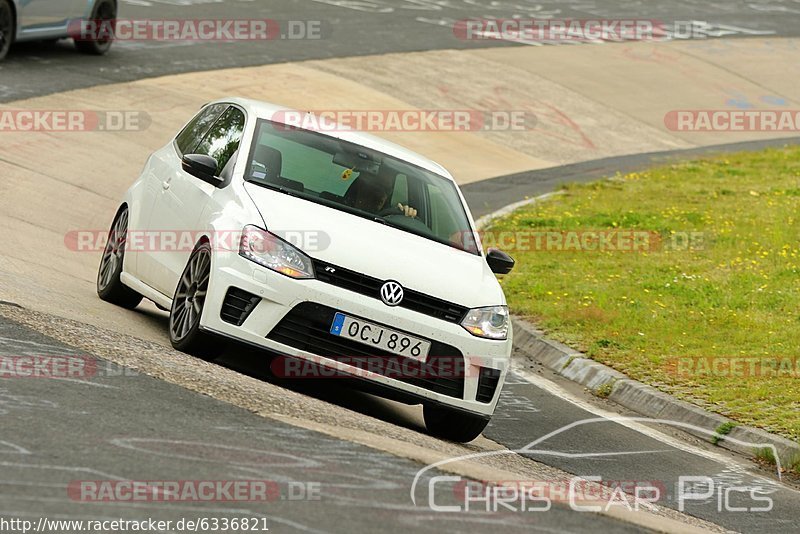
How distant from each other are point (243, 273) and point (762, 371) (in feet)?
16.7

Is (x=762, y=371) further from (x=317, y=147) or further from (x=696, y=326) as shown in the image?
(x=317, y=147)

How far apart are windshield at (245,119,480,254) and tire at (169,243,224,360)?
74cm

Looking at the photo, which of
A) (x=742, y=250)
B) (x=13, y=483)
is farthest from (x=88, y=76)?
(x=13, y=483)

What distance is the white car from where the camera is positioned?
8.00 meters

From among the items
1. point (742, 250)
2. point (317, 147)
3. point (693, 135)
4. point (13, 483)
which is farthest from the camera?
point (693, 135)

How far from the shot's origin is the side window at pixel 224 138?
9453mm

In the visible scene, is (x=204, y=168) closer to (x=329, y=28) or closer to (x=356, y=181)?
(x=356, y=181)

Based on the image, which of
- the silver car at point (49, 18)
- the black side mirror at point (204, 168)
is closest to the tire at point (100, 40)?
the silver car at point (49, 18)

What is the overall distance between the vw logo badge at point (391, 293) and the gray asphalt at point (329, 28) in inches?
486

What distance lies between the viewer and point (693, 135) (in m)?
27.8

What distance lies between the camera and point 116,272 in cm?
1039
